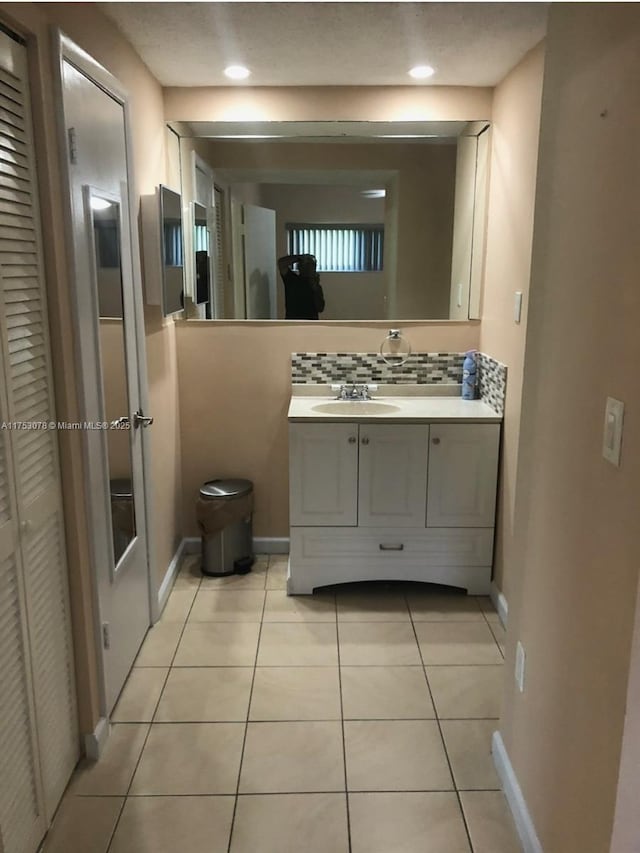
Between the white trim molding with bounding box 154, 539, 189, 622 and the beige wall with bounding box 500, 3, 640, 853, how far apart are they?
1745mm

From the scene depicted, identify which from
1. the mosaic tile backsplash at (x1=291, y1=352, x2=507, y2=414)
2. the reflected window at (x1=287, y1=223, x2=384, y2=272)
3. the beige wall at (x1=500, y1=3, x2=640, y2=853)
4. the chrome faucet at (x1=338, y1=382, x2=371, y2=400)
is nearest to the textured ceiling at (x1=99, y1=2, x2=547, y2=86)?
the reflected window at (x1=287, y1=223, x2=384, y2=272)

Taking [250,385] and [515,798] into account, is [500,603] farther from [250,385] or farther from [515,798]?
[250,385]

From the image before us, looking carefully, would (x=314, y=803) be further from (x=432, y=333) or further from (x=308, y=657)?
(x=432, y=333)

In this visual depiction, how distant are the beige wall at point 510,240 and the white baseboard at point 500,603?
0.04 meters

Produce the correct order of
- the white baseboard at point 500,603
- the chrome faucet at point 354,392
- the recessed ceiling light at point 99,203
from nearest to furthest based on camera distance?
the recessed ceiling light at point 99,203 < the white baseboard at point 500,603 < the chrome faucet at point 354,392

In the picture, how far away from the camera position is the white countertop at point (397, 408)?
10.0ft

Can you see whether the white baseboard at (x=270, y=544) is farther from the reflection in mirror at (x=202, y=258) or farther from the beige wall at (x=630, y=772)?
the beige wall at (x=630, y=772)

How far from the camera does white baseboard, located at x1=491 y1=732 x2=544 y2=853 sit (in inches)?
70.1

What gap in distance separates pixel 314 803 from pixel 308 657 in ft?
2.53

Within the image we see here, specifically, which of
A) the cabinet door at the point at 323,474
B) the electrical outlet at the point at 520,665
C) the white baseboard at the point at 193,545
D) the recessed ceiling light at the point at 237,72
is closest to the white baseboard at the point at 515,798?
the electrical outlet at the point at 520,665

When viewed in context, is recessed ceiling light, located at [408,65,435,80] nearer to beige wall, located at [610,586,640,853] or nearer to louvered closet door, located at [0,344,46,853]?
louvered closet door, located at [0,344,46,853]

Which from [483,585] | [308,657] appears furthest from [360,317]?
[308,657]

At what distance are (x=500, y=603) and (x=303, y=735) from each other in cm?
122

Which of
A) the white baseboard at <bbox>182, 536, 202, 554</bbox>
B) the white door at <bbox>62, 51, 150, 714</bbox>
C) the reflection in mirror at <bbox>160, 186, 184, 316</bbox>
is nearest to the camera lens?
the white door at <bbox>62, 51, 150, 714</bbox>
